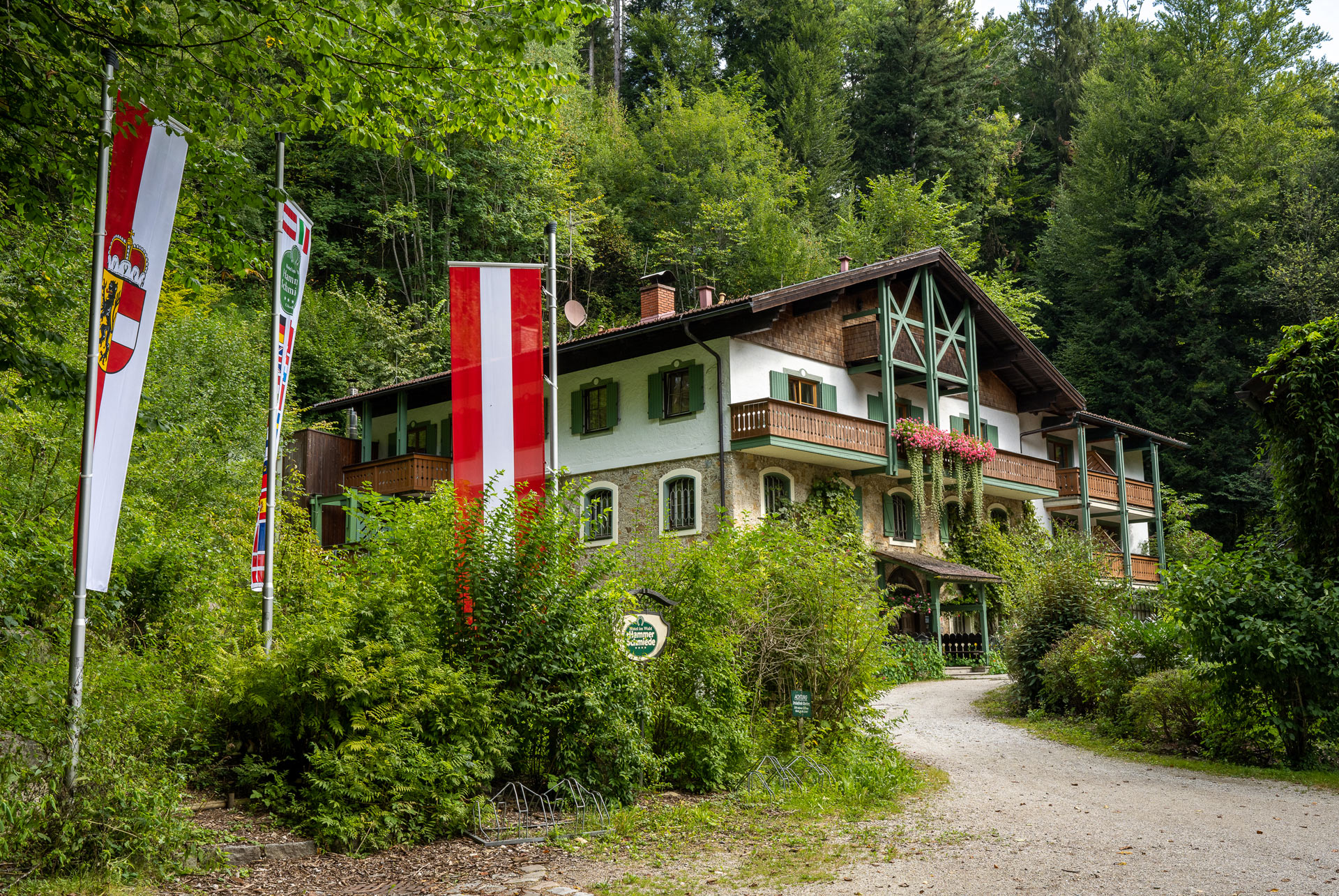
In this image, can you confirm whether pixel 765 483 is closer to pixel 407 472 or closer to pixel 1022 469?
pixel 407 472

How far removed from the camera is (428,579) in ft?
27.8

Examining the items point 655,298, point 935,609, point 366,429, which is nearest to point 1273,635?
point 935,609

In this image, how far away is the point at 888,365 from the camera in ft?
83.4

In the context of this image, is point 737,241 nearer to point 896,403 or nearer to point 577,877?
point 896,403

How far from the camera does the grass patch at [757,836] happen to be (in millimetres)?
6836

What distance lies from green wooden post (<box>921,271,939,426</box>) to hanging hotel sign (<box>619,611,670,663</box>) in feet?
57.9

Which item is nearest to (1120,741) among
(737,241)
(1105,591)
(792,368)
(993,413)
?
(1105,591)

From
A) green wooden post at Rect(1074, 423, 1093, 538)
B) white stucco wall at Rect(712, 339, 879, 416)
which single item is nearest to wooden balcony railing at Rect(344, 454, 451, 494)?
white stucco wall at Rect(712, 339, 879, 416)

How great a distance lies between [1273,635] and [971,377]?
17717 mm

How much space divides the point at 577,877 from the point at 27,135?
6.02 m

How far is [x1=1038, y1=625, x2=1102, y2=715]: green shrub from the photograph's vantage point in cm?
1560

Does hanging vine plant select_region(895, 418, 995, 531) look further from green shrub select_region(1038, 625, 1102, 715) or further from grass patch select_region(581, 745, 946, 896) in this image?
grass patch select_region(581, 745, 946, 896)

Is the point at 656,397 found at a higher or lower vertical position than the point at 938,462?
higher

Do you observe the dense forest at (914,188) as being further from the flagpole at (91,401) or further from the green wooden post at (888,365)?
the flagpole at (91,401)
